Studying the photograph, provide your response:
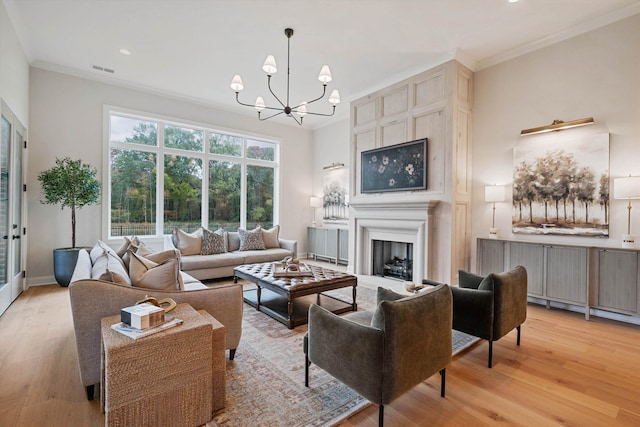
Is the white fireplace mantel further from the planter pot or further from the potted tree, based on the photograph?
the planter pot

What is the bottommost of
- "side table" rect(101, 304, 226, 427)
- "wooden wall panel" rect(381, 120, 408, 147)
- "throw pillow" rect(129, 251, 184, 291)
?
"side table" rect(101, 304, 226, 427)

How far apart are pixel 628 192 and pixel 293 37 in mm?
→ 4244

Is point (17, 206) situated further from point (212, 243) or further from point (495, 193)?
point (495, 193)

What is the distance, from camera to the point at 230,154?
22.7 feet

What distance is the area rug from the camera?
1.85 meters

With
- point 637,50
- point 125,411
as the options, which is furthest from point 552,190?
point 125,411

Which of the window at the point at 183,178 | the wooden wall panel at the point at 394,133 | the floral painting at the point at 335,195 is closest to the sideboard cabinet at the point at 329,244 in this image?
the floral painting at the point at 335,195

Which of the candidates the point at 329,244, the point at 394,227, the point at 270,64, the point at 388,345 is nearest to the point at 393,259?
the point at 394,227

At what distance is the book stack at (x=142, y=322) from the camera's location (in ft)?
5.43

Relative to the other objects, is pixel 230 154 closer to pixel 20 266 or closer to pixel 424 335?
pixel 20 266

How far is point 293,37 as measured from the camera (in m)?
4.03

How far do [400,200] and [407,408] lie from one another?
352 centimetres

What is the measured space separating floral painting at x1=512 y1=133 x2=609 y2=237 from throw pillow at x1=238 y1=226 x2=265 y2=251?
169 inches

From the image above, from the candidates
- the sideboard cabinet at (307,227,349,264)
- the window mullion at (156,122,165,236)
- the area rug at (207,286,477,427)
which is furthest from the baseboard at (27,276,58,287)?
the sideboard cabinet at (307,227,349,264)
